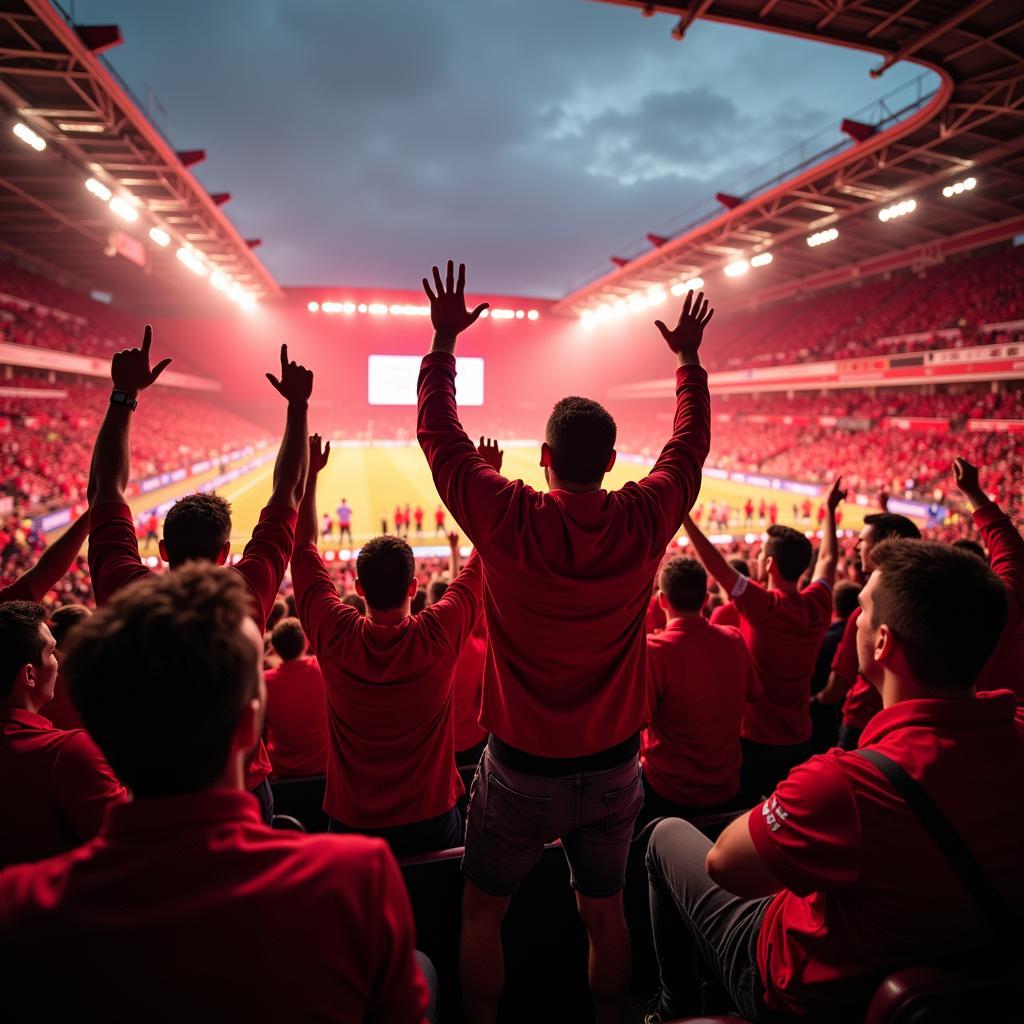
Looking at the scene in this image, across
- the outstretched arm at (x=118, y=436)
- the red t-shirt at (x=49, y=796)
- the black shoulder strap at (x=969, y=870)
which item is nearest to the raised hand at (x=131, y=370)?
the outstretched arm at (x=118, y=436)

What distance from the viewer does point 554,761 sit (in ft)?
7.07

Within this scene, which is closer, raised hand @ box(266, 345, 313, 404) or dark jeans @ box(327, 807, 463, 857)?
dark jeans @ box(327, 807, 463, 857)

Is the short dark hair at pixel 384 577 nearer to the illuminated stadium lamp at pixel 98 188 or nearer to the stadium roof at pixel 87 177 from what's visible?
the stadium roof at pixel 87 177

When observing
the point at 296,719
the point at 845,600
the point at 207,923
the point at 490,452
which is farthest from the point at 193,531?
the point at 845,600

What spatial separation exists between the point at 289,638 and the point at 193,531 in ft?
6.05

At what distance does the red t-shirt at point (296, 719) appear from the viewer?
159 inches

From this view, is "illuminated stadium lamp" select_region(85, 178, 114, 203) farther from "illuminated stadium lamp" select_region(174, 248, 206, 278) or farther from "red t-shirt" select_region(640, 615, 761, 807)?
"red t-shirt" select_region(640, 615, 761, 807)

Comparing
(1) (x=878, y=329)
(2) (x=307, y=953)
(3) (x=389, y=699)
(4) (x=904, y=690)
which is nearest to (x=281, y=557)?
(3) (x=389, y=699)

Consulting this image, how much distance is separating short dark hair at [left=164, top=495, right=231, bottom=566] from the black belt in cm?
150

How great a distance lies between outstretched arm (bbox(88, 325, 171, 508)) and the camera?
259 cm

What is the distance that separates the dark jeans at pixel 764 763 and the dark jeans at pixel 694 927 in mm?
1704

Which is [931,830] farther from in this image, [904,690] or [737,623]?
[737,623]

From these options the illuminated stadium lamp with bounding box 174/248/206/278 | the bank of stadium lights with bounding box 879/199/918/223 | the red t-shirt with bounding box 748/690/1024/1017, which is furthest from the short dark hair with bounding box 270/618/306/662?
the illuminated stadium lamp with bounding box 174/248/206/278

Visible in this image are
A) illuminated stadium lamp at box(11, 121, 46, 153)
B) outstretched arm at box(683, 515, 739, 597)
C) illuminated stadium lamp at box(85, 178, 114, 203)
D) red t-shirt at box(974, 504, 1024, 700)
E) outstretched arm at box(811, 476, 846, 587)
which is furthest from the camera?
illuminated stadium lamp at box(85, 178, 114, 203)
